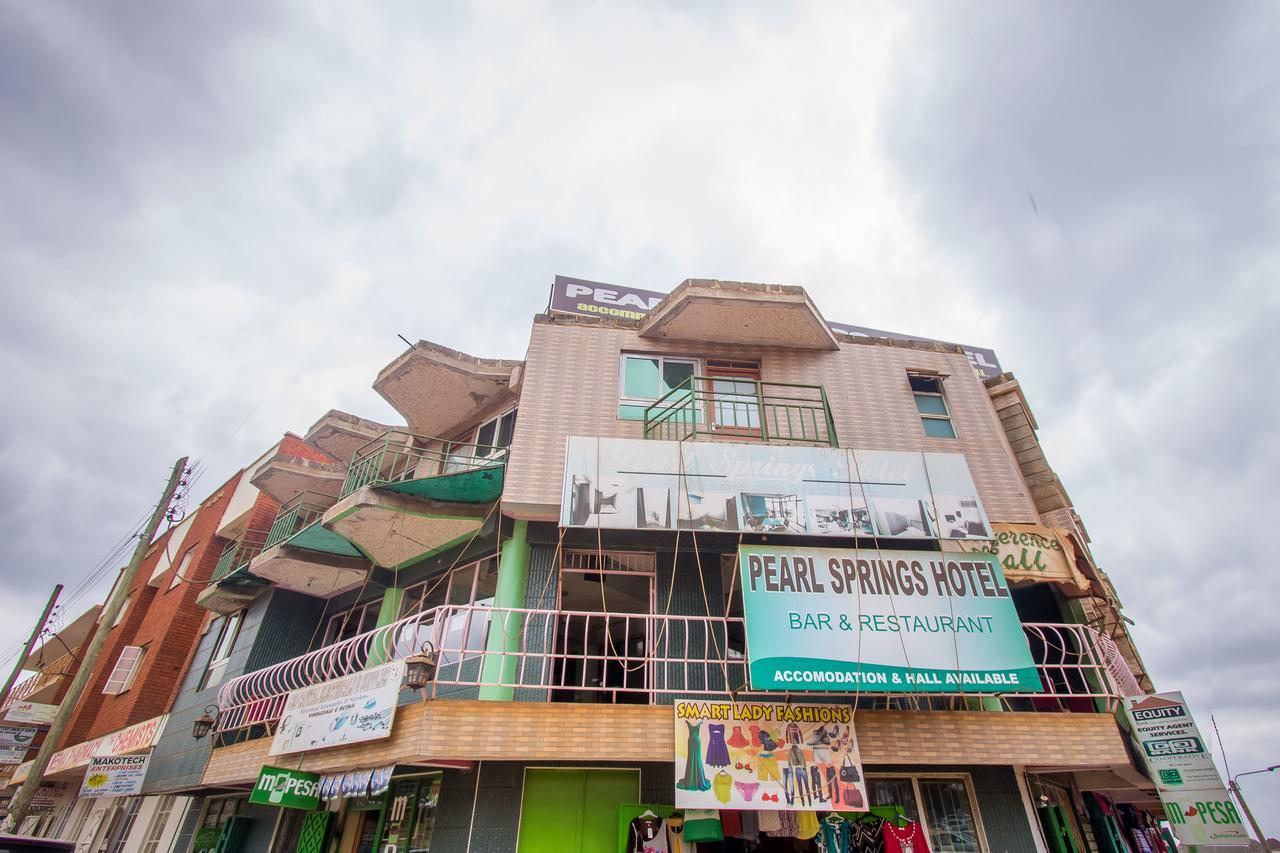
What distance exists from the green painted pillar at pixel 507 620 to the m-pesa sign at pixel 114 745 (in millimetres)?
11255

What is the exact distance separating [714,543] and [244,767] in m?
9.03

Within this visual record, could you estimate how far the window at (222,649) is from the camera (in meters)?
14.8

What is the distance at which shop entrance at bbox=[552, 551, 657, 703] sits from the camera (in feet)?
31.5

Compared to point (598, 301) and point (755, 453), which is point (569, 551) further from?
point (598, 301)

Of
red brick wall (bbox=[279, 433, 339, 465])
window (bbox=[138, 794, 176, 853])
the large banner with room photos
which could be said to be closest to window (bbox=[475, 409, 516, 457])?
the large banner with room photos

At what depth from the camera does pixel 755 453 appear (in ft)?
31.7

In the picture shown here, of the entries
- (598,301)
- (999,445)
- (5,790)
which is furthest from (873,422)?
(5,790)

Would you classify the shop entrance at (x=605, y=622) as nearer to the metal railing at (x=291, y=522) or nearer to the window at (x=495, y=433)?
the window at (x=495, y=433)

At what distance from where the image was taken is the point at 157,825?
14516mm

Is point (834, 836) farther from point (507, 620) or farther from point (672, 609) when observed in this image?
point (507, 620)

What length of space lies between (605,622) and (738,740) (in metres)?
2.45

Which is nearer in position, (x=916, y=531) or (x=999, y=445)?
(x=916, y=531)

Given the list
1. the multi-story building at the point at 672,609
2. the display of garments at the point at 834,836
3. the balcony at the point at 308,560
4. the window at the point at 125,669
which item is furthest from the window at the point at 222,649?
the display of garments at the point at 834,836

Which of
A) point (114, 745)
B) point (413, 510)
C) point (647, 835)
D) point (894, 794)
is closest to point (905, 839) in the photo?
point (894, 794)
